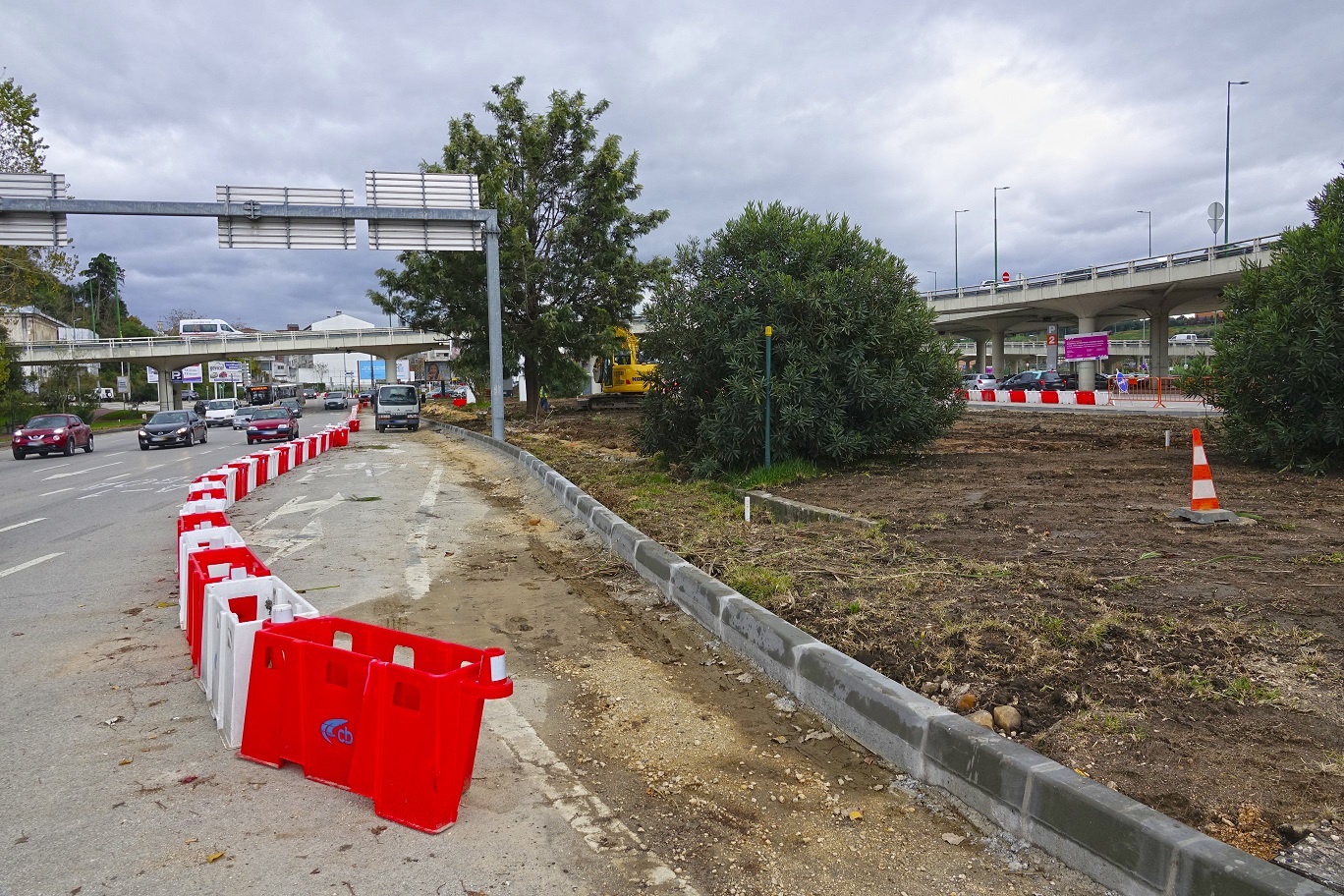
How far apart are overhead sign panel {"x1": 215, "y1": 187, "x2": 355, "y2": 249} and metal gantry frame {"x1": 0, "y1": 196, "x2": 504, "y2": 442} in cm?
17

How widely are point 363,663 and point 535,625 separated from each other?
285 centimetres

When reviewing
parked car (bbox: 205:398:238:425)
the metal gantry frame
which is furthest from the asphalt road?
parked car (bbox: 205:398:238:425)

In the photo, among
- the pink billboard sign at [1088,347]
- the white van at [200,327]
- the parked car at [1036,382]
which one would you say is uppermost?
the white van at [200,327]

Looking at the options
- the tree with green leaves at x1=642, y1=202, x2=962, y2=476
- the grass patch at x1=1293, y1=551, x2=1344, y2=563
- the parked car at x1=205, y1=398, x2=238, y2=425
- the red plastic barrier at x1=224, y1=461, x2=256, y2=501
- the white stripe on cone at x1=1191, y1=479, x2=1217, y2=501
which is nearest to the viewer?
the grass patch at x1=1293, y1=551, x2=1344, y2=563

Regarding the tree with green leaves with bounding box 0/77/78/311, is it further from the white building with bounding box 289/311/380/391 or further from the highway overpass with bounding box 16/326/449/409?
the white building with bounding box 289/311/380/391

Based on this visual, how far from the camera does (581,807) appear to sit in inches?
147

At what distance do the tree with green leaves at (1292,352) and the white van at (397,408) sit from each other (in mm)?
31878

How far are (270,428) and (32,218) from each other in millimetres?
10863

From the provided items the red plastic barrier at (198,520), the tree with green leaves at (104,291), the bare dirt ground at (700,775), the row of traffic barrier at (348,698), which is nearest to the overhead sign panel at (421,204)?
the red plastic barrier at (198,520)

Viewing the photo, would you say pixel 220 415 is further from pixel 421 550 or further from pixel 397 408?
pixel 421 550

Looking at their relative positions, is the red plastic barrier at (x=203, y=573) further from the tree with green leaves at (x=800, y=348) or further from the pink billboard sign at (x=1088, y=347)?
the pink billboard sign at (x=1088, y=347)

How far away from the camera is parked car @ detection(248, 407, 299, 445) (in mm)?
31109

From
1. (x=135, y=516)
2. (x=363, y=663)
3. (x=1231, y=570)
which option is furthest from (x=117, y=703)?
(x=135, y=516)

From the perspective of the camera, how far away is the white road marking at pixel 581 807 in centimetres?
323
